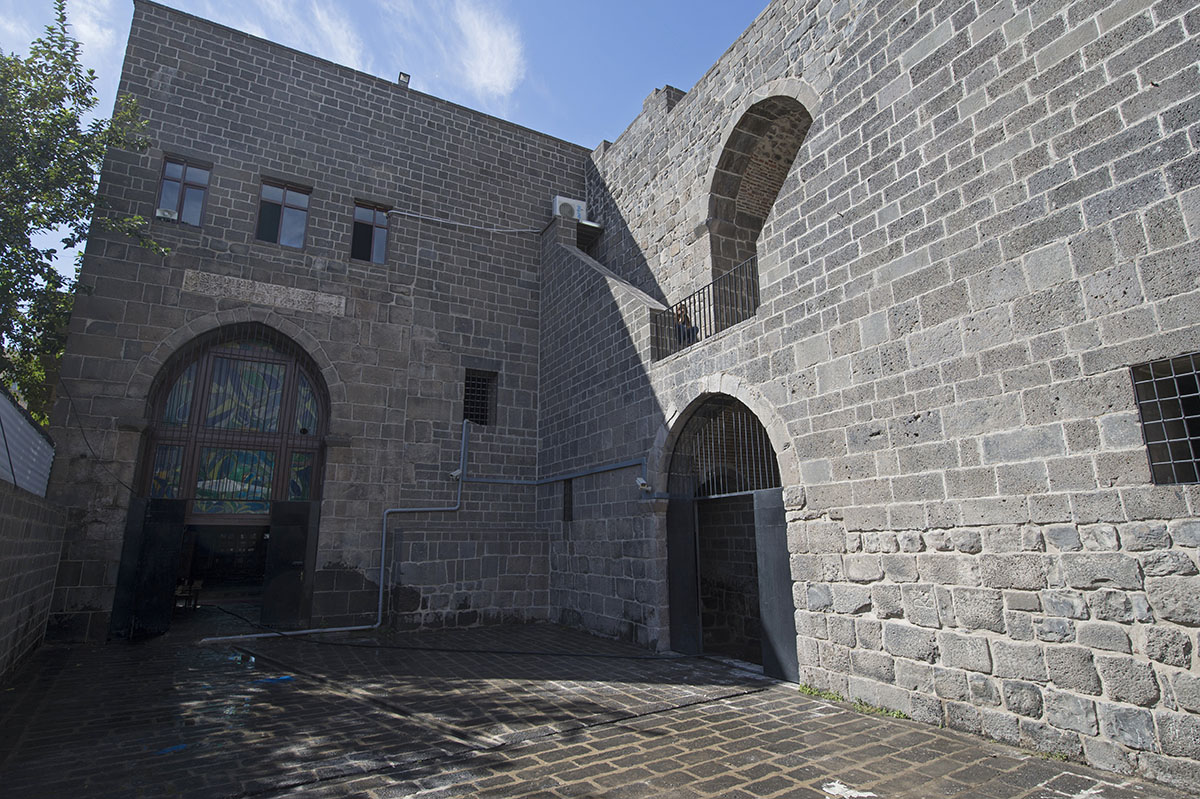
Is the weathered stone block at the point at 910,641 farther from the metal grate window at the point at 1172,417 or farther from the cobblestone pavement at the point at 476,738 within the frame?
the metal grate window at the point at 1172,417

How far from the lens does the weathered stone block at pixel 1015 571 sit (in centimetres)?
414

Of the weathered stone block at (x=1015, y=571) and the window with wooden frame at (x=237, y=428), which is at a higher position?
the window with wooden frame at (x=237, y=428)

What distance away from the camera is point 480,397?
38.8ft

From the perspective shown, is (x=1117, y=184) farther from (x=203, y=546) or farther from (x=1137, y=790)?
(x=203, y=546)

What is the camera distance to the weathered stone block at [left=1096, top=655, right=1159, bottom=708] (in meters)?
3.57

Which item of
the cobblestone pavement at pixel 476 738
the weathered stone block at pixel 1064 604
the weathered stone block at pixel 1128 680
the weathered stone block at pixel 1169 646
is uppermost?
the weathered stone block at pixel 1064 604

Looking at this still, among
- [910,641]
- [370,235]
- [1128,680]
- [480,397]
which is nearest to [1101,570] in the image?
[1128,680]

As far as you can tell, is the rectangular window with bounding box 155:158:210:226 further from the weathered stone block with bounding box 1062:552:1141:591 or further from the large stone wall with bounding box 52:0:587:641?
the weathered stone block with bounding box 1062:552:1141:591

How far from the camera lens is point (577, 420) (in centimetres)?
1054

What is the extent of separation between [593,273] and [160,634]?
27.3 ft

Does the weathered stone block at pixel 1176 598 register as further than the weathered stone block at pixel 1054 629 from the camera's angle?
No

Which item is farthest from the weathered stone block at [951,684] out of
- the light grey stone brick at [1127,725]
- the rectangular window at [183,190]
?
the rectangular window at [183,190]

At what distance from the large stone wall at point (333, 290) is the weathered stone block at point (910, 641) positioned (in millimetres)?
6934

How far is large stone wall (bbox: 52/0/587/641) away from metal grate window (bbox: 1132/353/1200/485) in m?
8.96
